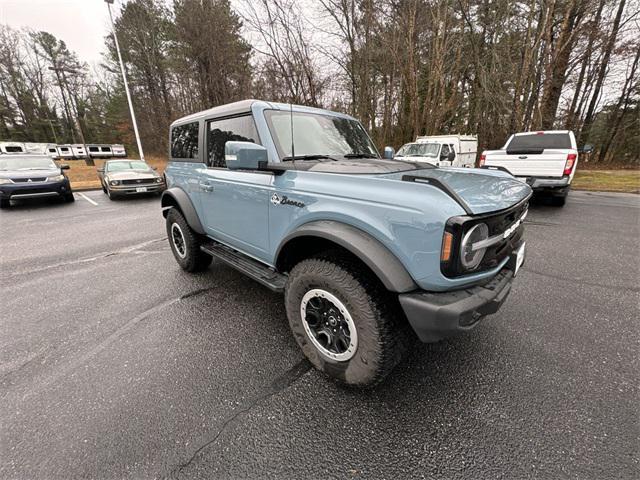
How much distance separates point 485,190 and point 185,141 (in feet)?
10.8

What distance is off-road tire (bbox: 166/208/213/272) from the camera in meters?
3.50

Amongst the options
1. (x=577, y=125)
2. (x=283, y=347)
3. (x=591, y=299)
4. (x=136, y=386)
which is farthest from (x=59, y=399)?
(x=577, y=125)

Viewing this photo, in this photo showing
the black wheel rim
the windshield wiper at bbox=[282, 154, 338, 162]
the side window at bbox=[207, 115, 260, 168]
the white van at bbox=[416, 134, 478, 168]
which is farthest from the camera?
the white van at bbox=[416, 134, 478, 168]

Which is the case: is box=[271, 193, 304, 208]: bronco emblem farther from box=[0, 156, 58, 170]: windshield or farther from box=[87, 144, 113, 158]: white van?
box=[87, 144, 113, 158]: white van

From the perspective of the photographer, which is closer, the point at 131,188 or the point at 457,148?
the point at 131,188

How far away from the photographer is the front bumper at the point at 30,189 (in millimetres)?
7566

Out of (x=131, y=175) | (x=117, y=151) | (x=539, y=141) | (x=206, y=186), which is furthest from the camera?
(x=117, y=151)

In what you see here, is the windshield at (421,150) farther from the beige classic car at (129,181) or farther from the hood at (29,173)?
the hood at (29,173)

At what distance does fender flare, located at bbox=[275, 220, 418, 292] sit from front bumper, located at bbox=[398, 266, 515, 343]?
0.08 meters

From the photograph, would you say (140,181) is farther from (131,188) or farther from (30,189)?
(30,189)

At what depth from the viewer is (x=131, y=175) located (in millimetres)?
9547

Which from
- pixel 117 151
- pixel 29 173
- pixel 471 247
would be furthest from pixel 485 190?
pixel 117 151

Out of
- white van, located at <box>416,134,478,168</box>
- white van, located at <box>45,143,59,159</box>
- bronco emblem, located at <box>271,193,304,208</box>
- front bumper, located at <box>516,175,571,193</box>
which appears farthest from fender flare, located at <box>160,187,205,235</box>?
white van, located at <box>45,143,59,159</box>

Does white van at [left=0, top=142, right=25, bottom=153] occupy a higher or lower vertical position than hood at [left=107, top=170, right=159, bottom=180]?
higher
